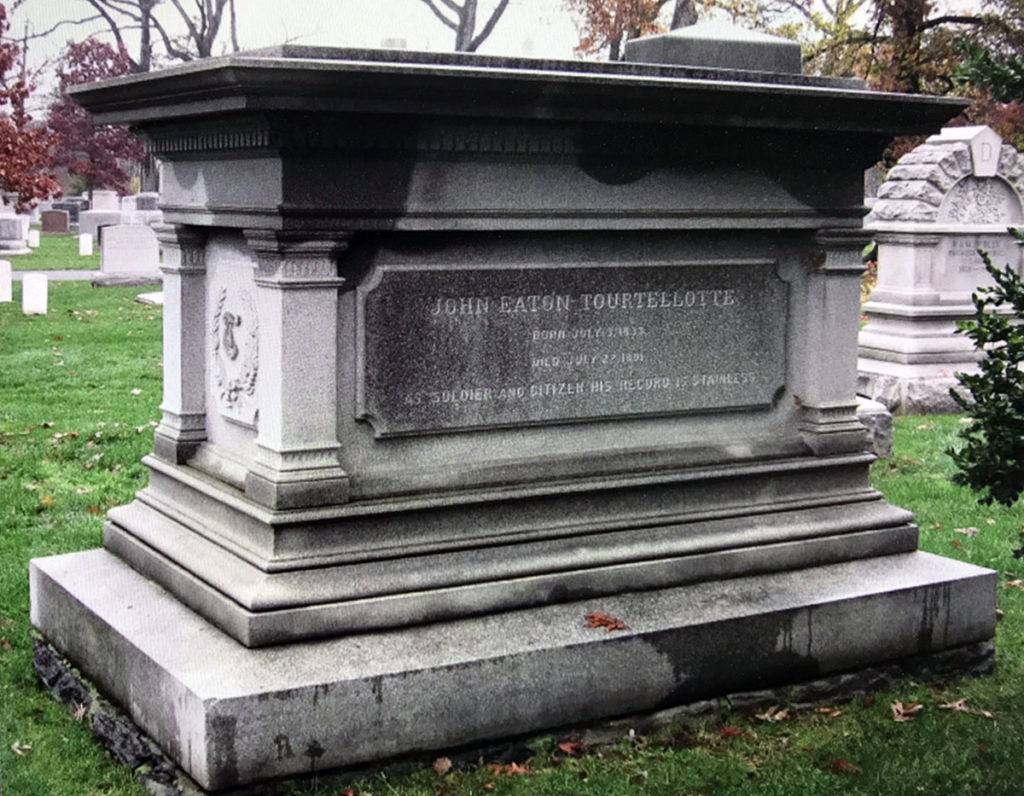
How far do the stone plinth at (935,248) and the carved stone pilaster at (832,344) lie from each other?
22.1ft

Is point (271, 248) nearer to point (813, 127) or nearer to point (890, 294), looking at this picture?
point (813, 127)

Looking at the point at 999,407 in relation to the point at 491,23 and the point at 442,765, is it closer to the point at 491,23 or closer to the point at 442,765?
the point at 442,765

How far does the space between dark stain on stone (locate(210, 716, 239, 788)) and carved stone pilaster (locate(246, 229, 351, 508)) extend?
812 millimetres

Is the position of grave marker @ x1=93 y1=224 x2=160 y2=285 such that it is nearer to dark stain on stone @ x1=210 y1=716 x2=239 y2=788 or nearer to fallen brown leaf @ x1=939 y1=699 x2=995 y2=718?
fallen brown leaf @ x1=939 y1=699 x2=995 y2=718

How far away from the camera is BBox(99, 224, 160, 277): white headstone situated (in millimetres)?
23266

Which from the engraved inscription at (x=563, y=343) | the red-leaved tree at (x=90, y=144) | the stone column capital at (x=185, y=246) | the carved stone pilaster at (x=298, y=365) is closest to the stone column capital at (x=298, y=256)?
the carved stone pilaster at (x=298, y=365)

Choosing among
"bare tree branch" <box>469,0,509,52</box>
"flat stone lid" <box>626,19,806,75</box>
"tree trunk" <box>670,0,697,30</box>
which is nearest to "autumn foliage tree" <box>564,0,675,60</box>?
"tree trunk" <box>670,0,697,30</box>

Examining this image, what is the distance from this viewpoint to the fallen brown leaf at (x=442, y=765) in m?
4.86

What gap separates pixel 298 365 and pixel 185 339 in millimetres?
1054

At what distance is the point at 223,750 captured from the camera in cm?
449

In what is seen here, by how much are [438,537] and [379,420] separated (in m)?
0.47

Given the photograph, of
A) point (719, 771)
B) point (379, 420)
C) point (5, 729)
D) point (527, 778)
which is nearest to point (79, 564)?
point (5, 729)

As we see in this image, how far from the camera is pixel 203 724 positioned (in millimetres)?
4457

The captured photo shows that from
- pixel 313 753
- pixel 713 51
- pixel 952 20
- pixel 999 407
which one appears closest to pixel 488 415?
pixel 313 753
